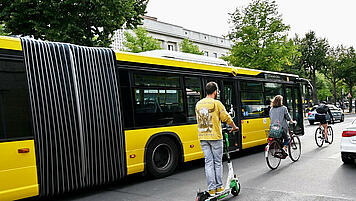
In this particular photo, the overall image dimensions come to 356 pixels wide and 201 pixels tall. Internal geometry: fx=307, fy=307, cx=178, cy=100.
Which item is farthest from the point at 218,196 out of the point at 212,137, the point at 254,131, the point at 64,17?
the point at 64,17

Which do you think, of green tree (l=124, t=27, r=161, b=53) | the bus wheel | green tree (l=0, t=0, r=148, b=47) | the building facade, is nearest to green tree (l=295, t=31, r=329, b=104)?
the building facade

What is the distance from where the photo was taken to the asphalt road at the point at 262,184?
524 centimetres

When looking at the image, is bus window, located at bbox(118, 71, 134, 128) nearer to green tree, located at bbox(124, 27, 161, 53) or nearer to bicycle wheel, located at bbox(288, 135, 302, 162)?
bicycle wheel, located at bbox(288, 135, 302, 162)

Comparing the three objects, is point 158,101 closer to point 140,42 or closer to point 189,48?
point 140,42

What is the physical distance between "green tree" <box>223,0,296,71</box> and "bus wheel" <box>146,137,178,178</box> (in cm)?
1949

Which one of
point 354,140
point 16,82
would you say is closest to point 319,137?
point 354,140

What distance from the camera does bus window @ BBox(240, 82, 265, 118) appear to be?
391 inches

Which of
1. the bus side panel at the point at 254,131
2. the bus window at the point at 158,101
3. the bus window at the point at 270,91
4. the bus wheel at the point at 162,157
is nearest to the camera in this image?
the bus window at the point at 158,101

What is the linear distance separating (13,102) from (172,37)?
35507mm

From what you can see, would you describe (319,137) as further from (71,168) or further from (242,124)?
(71,168)

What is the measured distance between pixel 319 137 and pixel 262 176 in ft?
17.3

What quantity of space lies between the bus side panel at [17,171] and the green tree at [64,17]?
26.6 ft

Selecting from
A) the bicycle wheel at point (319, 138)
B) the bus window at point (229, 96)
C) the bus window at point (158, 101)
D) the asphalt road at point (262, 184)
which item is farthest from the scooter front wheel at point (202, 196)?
the bicycle wheel at point (319, 138)

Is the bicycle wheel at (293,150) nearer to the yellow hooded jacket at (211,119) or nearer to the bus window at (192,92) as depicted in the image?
the bus window at (192,92)
